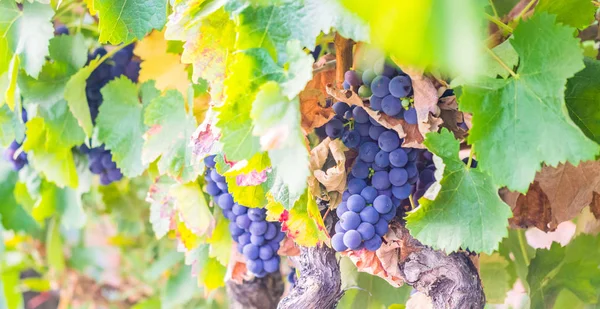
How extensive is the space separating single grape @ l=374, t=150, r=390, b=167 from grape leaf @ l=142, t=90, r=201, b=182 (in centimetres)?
26

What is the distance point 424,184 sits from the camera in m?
0.67

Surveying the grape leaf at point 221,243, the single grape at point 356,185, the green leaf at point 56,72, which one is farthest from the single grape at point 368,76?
the green leaf at point 56,72

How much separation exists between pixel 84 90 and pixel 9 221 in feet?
1.49

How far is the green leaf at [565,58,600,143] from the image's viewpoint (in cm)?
60

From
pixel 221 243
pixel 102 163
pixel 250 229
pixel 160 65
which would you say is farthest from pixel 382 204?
pixel 102 163

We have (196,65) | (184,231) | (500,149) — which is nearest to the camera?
(500,149)

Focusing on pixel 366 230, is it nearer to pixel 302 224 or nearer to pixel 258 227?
pixel 302 224

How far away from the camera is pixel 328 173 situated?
0.63m

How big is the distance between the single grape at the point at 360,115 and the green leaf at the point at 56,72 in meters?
0.47

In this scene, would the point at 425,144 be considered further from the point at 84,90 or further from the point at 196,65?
the point at 84,90

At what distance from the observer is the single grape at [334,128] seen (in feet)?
2.15

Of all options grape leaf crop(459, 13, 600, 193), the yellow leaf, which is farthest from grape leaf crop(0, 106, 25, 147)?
grape leaf crop(459, 13, 600, 193)

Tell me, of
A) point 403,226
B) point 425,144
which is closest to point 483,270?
point 403,226

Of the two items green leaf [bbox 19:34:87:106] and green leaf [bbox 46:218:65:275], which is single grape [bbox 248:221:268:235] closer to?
green leaf [bbox 19:34:87:106]
